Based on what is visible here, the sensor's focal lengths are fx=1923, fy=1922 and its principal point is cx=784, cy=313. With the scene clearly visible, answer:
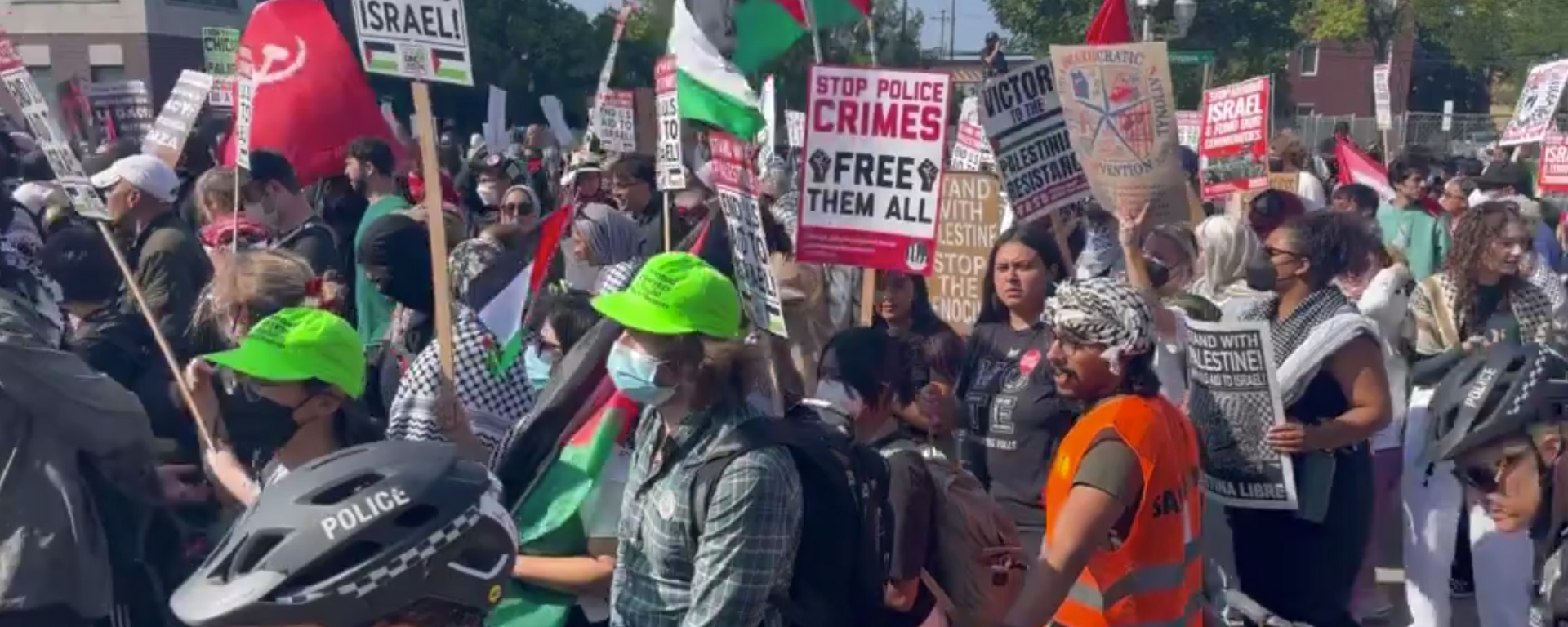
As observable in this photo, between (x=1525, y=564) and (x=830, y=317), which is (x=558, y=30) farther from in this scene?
(x=1525, y=564)

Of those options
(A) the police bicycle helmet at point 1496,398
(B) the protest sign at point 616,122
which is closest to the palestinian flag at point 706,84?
(A) the police bicycle helmet at point 1496,398

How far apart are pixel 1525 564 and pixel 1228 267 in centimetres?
201

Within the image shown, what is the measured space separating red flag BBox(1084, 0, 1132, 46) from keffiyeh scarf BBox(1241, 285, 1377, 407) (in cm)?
333

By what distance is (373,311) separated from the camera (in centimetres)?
769

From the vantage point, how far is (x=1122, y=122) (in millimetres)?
7820

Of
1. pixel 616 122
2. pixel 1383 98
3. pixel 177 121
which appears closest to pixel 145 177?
pixel 177 121

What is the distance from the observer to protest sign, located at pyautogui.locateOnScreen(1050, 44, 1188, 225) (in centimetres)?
777

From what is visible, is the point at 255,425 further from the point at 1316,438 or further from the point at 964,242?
the point at 964,242

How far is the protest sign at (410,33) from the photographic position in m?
6.37

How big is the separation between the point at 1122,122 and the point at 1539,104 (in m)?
7.29

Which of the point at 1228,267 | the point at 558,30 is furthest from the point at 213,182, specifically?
the point at 558,30

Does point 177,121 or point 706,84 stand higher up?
point 706,84

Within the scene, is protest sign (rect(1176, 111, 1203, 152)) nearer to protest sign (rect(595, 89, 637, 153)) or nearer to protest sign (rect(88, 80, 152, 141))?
protest sign (rect(595, 89, 637, 153))

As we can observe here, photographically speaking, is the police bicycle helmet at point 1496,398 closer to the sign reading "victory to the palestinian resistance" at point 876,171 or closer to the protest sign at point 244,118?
the sign reading "victory to the palestinian resistance" at point 876,171
